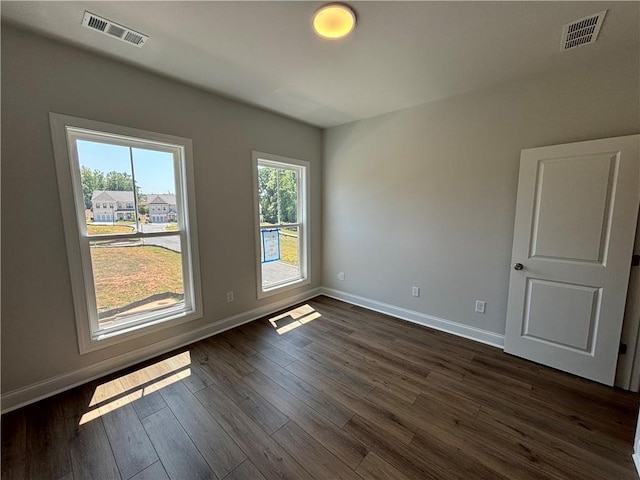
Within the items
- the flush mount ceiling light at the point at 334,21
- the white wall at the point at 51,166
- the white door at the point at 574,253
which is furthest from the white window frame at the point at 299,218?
the white door at the point at 574,253

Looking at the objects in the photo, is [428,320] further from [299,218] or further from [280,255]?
[299,218]

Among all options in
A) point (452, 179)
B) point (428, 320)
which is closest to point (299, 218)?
point (452, 179)

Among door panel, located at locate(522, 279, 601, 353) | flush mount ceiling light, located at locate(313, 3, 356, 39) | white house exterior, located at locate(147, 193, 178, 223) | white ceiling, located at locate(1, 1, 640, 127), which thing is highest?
white ceiling, located at locate(1, 1, 640, 127)

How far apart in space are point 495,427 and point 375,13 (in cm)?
279

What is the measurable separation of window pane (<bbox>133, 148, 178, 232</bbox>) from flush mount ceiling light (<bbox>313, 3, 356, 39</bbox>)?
1821 mm

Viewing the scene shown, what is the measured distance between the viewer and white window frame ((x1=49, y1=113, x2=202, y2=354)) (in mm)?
1957

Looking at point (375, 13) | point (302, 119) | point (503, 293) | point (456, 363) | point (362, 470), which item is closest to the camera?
point (362, 470)

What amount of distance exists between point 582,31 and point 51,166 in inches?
153

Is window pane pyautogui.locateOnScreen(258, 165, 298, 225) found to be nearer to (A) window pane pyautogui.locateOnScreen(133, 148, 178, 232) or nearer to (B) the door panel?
(A) window pane pyautogui.locateOnScreen(133, 148, 178, 232)

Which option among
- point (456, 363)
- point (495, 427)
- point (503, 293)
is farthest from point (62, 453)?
point (503, 293)

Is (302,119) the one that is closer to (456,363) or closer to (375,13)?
(375,13)

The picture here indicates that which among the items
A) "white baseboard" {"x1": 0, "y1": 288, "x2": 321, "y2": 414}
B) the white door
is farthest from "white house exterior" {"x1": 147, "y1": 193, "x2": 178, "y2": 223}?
the white door

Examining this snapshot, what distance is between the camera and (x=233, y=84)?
8.29 feet

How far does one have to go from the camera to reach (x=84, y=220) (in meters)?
2.09
